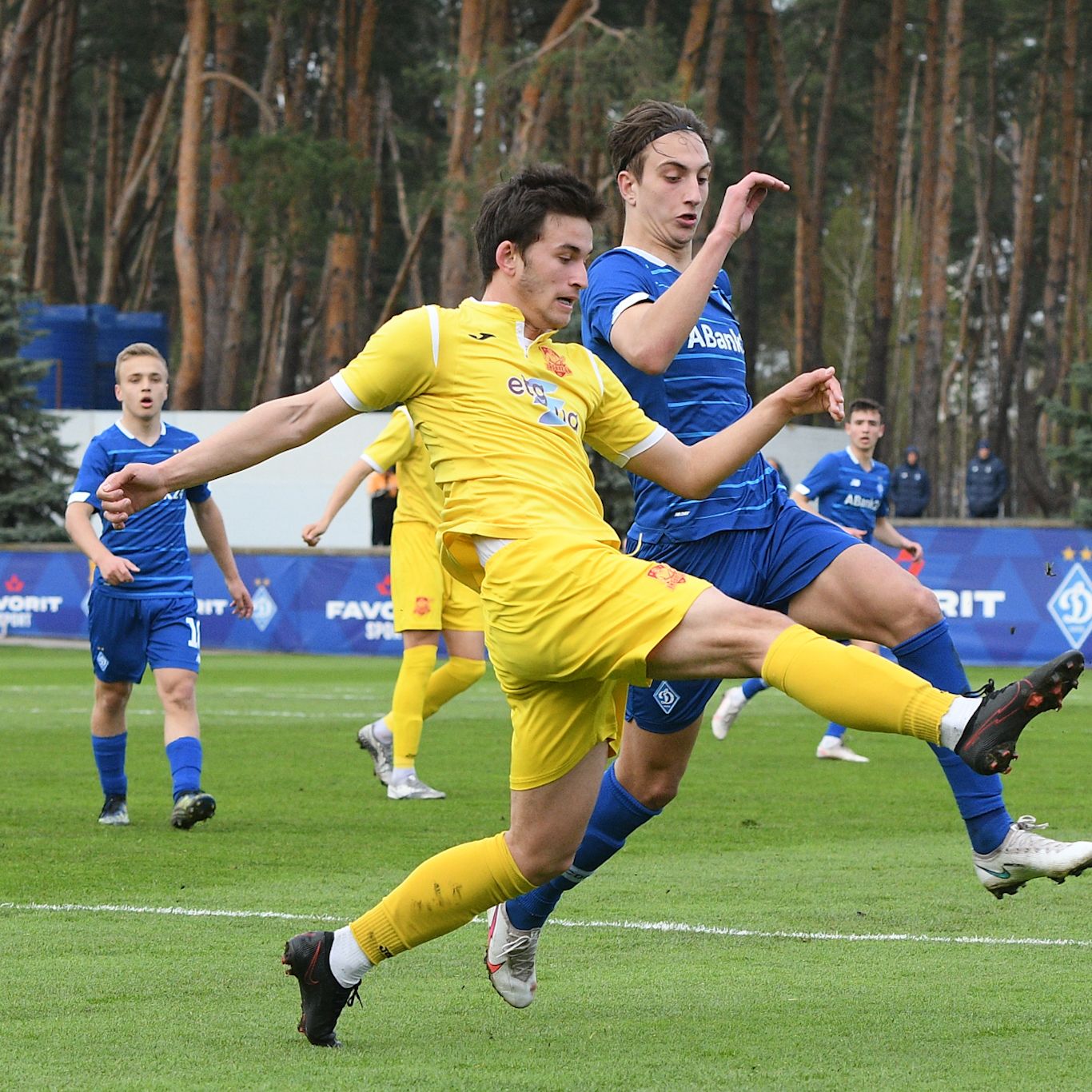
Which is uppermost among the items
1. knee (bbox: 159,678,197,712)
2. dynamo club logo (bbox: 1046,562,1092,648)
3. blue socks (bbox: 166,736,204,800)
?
knee (bbox: 159,678,197,712)

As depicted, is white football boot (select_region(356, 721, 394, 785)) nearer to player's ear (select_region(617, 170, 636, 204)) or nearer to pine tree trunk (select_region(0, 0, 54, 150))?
player's ear (select_region(617, 170, 636, 204))

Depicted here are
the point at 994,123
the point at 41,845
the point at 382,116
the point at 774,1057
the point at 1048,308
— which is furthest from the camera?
the point at 994,123

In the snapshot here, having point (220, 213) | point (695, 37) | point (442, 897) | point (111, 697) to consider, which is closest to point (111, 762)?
point (111, 697)

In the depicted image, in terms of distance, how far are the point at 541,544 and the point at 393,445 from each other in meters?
6.18

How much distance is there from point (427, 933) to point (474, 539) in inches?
Answer: 39.0

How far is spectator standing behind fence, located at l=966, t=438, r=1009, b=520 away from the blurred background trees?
2.97 ft

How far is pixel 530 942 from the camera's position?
199 inches

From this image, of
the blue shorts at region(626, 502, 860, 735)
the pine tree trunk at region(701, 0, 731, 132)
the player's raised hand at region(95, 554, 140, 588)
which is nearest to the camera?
the blue shorts at region(626, 502, 860, 735)

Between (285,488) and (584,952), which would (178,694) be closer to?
(584,952)

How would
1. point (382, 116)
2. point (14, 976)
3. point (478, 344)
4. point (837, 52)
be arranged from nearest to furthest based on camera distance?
point (478, 344) → point (14, 976) → point (837, 52) → point (382, 116)

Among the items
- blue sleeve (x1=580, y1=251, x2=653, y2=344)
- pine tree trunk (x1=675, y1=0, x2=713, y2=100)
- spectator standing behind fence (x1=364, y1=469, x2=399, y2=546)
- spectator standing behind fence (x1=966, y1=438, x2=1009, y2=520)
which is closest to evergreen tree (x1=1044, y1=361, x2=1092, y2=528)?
spectator standing behind fence (x1=966, y1=438, x2=1009, y2=520)

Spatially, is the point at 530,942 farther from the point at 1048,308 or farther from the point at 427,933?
the point at 1048,308

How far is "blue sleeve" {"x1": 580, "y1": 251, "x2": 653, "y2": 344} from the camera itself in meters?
5.42

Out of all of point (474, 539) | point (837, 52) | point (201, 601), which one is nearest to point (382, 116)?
point (837, 52)
